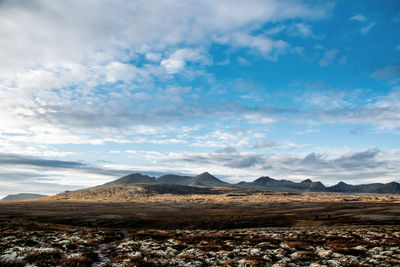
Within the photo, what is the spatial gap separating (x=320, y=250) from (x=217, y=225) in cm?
4855

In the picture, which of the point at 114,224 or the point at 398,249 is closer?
the point at 398,249

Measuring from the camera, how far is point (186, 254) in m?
22.0

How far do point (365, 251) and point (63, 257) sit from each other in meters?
25.2

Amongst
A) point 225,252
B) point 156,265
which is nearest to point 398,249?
point 225,252

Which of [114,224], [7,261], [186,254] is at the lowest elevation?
[114,224]

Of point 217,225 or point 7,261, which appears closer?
point 7,261

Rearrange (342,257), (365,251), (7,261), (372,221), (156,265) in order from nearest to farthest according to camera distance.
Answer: (7,261) < (156,265) < (342,257) < (365,251) < (372,221)

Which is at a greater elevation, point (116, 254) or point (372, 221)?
point (116, 254)

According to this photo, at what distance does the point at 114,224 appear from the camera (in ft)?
237

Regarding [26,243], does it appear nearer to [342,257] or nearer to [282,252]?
[282,252]

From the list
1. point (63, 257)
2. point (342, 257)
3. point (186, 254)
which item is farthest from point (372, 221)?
point (63, 257)

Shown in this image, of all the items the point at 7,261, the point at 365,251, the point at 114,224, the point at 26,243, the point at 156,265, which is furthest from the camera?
the point at 114,224

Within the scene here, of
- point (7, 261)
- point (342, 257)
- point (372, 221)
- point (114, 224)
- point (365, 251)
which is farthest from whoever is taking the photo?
point (114, 224)

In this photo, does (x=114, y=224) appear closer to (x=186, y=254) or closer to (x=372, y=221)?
(x=186, y=254)
